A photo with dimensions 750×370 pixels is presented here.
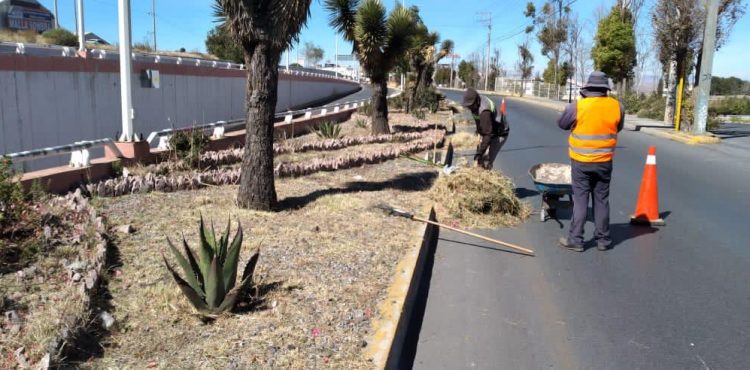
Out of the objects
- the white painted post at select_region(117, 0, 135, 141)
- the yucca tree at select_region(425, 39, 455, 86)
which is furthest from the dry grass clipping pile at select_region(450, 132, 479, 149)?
the yucca tree at select_region(425, 39, 455, 86)

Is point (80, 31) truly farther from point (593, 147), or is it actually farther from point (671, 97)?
point (671, 97)

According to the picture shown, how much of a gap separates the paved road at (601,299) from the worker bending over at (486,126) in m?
1.67

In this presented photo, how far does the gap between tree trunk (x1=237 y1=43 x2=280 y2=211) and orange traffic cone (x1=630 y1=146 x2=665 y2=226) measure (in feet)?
15.8

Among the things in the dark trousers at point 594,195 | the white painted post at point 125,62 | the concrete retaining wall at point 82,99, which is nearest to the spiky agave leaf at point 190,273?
the dark trousers at point 594,195

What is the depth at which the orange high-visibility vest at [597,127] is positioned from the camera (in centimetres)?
678

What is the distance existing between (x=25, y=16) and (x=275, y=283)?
65403 millimetres

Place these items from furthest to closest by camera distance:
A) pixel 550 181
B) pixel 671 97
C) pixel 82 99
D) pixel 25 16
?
pixel 25 16 < pixel 671 97 < pixel 82 99 < pixel 550 181

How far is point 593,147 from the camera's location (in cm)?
681

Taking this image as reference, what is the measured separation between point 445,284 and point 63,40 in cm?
4321

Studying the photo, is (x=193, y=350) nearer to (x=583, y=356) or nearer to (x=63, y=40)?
(x=583, y=356)

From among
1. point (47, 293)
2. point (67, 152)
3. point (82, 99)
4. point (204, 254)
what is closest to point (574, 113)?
point (204, 254)

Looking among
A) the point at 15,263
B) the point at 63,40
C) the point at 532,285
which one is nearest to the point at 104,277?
the point at 15,263

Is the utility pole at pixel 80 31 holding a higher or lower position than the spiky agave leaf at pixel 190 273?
higher

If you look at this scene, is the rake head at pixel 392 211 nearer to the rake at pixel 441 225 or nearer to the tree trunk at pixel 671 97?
the rake at pixel 441 225
